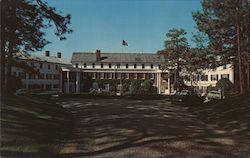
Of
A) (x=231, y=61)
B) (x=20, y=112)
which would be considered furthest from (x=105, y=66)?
(x=20, y=112)

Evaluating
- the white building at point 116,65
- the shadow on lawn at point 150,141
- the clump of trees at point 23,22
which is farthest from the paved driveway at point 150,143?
the white building at point 116,65

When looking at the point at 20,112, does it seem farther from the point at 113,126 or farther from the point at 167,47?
the point at 167,47

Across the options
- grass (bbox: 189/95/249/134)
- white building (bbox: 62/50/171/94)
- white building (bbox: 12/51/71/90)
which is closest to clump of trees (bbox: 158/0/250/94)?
grass (bbox: 189/95/249/134)

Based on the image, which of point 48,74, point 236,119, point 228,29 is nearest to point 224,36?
point 228,29

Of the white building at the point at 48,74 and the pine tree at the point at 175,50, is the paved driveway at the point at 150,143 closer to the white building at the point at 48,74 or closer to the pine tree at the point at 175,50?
the pine tree at the point at 175,50

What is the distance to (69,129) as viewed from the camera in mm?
13266

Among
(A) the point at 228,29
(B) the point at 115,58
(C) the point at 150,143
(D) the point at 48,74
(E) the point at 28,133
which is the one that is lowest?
(C) the point at 150,143

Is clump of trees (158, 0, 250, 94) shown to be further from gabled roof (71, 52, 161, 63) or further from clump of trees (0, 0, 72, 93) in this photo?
gabled roof (71, 52, 161, 63)

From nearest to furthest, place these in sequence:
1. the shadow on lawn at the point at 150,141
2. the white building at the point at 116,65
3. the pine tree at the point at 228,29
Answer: the shadow on lawn at the point at 150,141
the pine tree at the point at 228,29
the white building at the point at 116,65

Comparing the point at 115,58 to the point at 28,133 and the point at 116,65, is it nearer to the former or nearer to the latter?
the point at 116,65

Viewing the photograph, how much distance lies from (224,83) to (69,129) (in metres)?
37.4

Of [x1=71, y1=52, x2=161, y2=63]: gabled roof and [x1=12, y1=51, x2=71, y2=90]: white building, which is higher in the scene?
[x1=71, y1=52, x2=161, y2=63]: gabled roof

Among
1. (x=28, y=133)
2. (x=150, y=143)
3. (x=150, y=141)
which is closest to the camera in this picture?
(x=150, y=143)

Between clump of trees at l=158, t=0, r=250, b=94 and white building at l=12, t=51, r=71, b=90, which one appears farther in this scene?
white building at l=12, t=51, r=71, b=90
